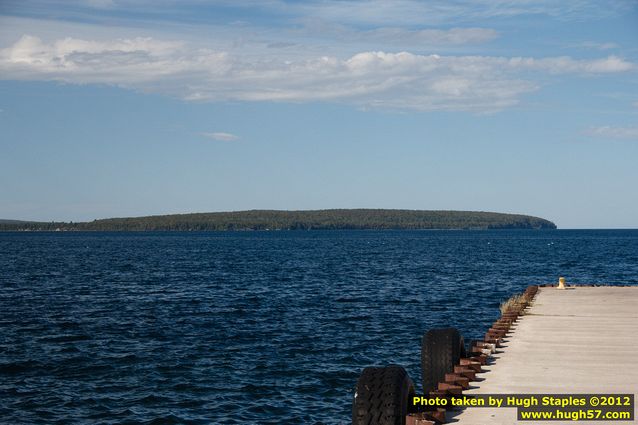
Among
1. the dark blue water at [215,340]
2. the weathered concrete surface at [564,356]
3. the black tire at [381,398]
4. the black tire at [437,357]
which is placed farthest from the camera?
the dark blue water at [215,340]

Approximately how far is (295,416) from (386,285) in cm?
4192

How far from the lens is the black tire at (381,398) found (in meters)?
9.88

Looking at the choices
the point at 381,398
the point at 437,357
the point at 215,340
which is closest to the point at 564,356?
the point at 437,357

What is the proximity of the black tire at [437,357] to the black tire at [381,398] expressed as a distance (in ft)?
12.1

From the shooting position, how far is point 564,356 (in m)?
16.6

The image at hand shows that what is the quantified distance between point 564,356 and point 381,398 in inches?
309

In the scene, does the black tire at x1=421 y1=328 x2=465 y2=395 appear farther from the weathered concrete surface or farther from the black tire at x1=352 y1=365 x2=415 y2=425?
the black tire at x1=352 y1=365 x2=415 y2=425

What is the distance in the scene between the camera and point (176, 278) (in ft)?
236

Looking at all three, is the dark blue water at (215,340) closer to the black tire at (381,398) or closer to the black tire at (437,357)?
the black tire at (437,357)

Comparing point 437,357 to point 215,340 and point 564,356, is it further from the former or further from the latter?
point 215,340

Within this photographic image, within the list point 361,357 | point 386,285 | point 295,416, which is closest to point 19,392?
point 295,416

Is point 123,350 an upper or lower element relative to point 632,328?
lower

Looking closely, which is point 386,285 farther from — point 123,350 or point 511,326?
point 511,326

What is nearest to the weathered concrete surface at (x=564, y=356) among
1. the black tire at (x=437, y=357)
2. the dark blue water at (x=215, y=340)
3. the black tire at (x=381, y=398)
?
the black tire at (x=437, y=357)
